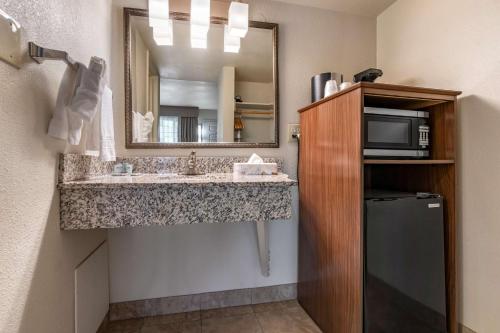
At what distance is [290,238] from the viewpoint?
1812mm

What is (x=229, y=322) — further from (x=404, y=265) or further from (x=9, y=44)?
(x=9, y=44)

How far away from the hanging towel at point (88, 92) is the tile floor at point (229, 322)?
1.29m

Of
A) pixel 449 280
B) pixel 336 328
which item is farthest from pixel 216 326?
pixel 449 280

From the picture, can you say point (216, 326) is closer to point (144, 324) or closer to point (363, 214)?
point (144, 324)

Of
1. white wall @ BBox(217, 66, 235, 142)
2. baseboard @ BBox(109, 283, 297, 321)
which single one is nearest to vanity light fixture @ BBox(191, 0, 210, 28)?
white wall @ BBox(217, 66, 235, 142)

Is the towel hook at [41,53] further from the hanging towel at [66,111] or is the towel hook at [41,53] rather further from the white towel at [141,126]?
the white towel at [141,126]

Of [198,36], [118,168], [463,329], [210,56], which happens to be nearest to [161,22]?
[198,36]

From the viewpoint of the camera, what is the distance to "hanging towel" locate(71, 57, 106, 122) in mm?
879

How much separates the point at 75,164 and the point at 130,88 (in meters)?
0.66

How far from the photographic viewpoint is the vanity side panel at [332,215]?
1186 mm

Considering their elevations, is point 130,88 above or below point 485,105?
above

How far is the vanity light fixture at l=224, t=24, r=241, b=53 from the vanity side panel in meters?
0.66

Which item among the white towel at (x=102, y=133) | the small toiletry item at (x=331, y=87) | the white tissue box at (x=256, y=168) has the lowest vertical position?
the white tissue box at (x=256, y=168)

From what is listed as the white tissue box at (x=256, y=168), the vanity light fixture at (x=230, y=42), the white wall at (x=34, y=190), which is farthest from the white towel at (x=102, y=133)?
the vanity light fixture at (x=230, y=42)
